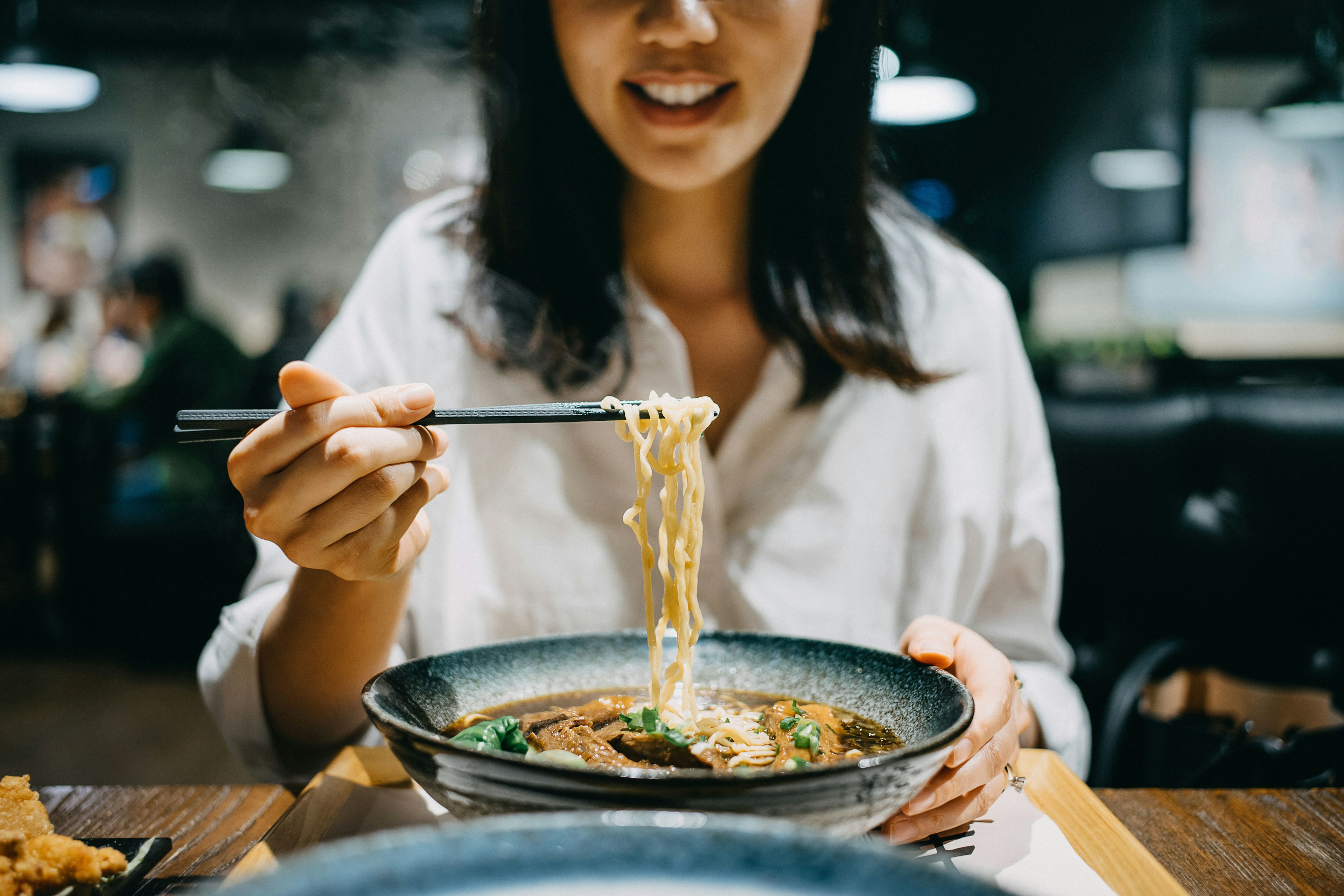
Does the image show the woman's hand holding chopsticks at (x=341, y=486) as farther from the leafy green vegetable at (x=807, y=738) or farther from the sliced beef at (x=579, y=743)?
the leafy green vegetable at (x=807, y=738)

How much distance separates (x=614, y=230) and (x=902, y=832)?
4.38 ft

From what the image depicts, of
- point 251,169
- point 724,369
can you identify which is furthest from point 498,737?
point 251,169

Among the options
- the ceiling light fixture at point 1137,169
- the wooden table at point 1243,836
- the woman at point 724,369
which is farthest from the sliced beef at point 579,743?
the ceiling light fixture at point 1137,169

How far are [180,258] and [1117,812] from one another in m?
10.5

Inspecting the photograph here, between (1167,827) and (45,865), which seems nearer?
(45,865)

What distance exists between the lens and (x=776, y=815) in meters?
0.70

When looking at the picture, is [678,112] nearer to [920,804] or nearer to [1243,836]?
[920,804]

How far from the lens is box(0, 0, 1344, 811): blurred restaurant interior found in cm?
242

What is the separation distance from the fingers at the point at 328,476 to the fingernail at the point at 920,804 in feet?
2.12

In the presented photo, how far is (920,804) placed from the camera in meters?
0.88

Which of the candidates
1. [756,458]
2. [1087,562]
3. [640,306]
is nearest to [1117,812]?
[756,458]

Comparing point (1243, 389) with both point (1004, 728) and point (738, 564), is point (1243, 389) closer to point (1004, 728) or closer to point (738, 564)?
point (738, 564)

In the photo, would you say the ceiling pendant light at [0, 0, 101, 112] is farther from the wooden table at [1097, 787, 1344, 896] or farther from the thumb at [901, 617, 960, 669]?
the wooden table at [1097, 787, 1344, 896]

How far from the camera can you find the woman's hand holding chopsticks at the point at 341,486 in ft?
3.10
